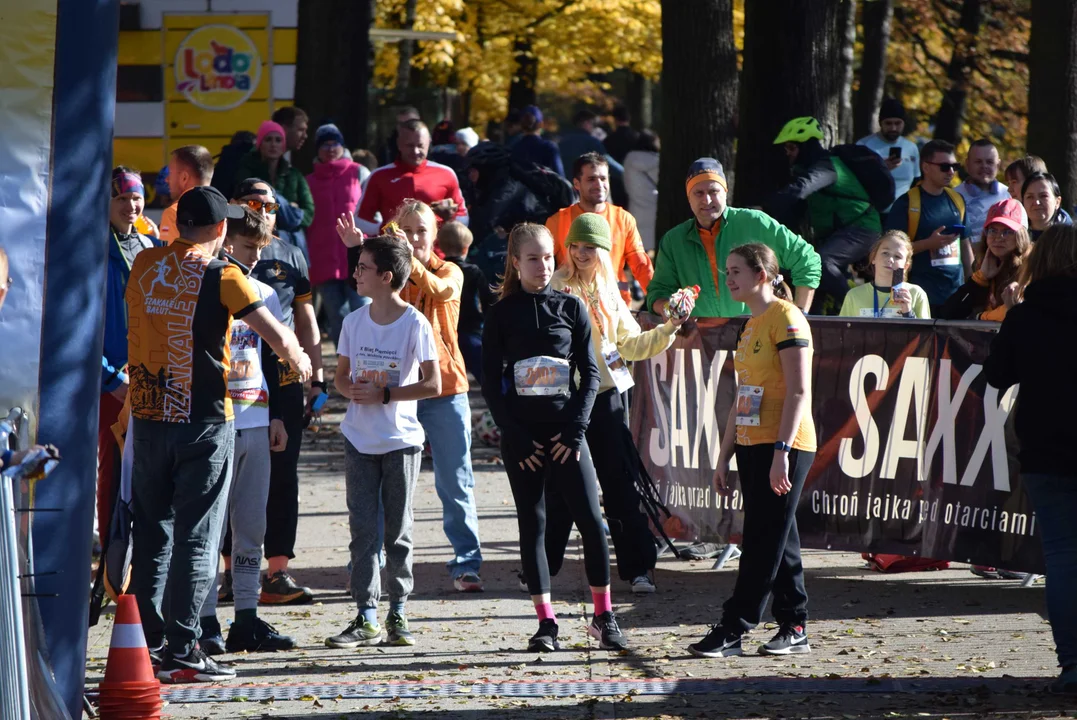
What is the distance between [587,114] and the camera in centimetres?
2223

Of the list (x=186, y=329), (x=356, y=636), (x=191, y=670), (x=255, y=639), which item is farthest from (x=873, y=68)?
(x=191, y=670)

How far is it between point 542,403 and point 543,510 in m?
0.52

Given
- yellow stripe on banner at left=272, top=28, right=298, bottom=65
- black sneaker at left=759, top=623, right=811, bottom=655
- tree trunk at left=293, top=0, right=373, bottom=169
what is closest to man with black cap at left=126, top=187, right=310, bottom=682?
black sneaker at left=759, top=623, right=811, bottom=655

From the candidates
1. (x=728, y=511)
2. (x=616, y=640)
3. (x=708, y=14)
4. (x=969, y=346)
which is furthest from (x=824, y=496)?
(x=708, y=14)

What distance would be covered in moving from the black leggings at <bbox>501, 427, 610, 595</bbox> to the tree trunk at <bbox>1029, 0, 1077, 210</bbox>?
8.06 m

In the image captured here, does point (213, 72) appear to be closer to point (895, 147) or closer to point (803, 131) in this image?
point (895, 147)

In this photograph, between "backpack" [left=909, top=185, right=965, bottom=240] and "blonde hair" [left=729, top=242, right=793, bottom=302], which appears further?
"backpack" [left=909, top=185, right=965, bottom=240]

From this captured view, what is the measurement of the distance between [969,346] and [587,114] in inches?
598

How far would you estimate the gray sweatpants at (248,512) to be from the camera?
6969 millimetres

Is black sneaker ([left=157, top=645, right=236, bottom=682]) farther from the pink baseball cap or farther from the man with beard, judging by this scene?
the pink baseball cap

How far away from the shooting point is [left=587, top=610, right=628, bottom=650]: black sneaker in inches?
270

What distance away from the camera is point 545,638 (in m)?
6.84

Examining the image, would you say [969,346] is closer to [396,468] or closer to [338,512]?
[396,468]

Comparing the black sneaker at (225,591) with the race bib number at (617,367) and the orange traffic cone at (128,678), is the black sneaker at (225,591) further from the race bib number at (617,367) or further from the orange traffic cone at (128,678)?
the orange traffic cone at (128,678)
